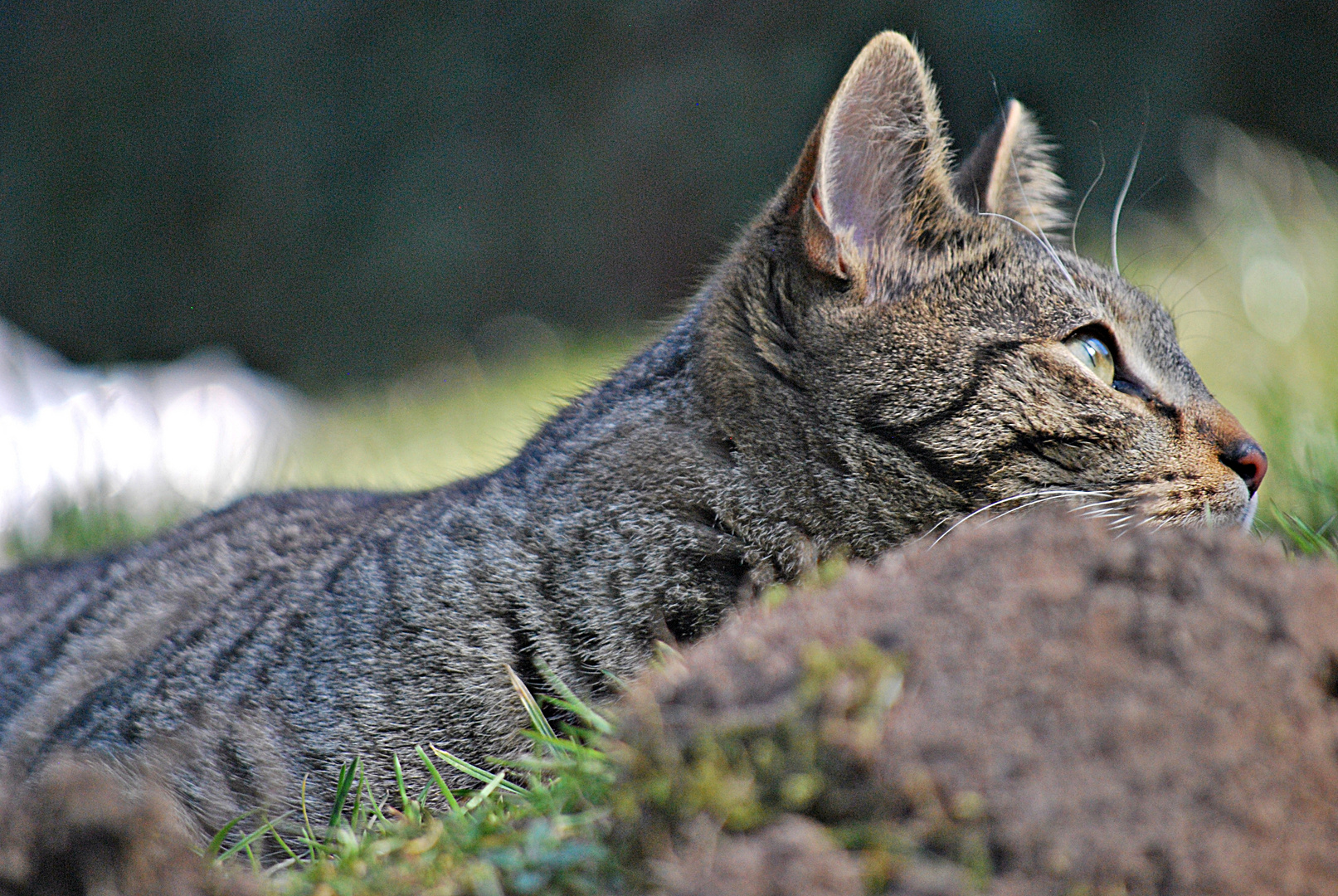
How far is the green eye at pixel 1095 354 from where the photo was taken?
8.39 ft

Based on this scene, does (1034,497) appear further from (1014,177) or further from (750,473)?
(1014,177)

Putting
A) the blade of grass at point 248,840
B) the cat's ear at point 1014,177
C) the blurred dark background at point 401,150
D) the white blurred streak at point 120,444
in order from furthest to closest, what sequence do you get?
the blurred dark background at point 401,150, the white blurred streak at point 120,444, the cat's ear at point 1014,177, the blade of grass at point 248,840

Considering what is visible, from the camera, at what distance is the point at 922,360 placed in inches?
97.8

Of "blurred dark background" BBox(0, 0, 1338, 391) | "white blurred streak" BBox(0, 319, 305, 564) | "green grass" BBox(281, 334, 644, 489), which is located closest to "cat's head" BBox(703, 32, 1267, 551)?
"green grass" BBox(281, 334, 644, 489)

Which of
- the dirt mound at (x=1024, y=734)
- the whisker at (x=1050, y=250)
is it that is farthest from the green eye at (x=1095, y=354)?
the dirt mound at (x=1024, y=734)

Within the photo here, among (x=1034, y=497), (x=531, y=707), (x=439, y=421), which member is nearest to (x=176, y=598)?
(x=531, y=707)

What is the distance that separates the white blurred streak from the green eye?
165 inches

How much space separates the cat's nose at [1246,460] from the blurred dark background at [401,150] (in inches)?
248

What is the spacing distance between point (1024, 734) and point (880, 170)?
1635mm

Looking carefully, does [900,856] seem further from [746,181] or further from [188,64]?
[188,64]

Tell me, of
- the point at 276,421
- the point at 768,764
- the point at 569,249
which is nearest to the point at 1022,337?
the point at 768,764

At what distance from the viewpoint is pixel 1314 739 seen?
139 centimetres

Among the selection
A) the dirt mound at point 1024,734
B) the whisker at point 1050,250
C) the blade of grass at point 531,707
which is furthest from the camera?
the whisker at point 1050,250

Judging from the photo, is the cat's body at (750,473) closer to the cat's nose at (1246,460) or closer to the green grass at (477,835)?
the cat's nose at (1246,460)
